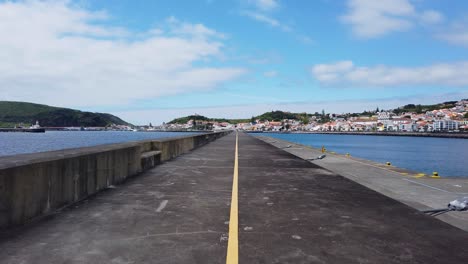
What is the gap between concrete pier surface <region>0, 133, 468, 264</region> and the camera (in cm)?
459

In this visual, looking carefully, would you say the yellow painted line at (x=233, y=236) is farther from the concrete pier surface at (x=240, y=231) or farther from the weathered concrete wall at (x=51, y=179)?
the weathered concrete wall at (x=51, y=179)

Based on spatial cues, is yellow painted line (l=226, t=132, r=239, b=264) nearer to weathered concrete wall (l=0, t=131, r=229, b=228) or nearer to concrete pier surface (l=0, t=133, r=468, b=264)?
concrete pier surface (l=0, t=133, r=468, b=264)

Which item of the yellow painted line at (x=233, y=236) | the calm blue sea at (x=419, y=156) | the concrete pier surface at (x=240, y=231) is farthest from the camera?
the calm blue sea at (x=419, y=156)

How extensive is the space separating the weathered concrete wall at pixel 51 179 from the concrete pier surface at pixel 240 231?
328mm

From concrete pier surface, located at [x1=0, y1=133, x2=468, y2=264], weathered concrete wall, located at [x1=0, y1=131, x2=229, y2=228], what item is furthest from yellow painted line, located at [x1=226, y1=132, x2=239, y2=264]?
weathered concrete wall, located at [x1=0, y1=131, x2=229, y2=228]

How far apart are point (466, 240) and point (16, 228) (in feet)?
24.3

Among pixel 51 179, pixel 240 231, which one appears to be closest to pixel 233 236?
pixel 240 231

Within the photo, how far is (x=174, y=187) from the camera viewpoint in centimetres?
1010

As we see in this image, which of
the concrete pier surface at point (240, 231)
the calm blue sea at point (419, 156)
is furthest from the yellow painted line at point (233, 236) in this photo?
the calm blue sea at point (419, 156)

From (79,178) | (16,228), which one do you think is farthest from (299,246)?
(79,178)

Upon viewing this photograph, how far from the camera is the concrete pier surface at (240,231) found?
4586mm

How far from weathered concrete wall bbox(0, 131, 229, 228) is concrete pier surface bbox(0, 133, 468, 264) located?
328mm

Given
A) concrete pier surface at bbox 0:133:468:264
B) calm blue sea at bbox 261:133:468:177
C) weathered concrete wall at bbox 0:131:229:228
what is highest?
weathered concrete wall at bbox 0:131:229:228

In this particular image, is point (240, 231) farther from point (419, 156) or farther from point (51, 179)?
point (419, 156)
